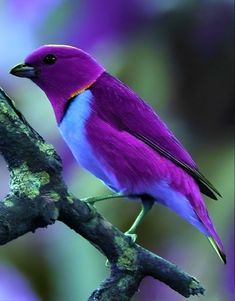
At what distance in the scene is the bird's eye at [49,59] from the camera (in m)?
0.80

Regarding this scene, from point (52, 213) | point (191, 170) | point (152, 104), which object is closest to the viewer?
point (52, 213)

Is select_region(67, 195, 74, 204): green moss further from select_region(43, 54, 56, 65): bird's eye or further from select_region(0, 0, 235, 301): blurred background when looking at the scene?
select_region(0, 0, 235, 301): blurred background

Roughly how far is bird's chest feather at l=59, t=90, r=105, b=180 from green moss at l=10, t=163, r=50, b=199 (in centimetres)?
11

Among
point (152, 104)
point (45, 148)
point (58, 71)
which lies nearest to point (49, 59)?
point (58, 71)

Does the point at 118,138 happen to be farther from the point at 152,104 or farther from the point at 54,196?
the point at 152,104

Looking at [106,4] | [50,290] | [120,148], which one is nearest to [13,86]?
[106,4]

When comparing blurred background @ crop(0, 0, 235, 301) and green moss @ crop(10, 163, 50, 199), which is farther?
blurred background @ crop(0, 0, 235, 301)

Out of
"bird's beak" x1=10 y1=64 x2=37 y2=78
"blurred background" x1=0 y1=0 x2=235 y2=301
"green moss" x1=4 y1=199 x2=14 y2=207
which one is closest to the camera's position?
"green moss" x1=4 y1=199 x2=14 y2=207

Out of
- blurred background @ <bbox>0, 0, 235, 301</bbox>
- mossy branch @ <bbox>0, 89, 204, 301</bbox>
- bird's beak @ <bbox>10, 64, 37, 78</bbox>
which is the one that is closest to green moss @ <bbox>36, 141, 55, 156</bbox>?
mossy branch @ <bbox>0, 89, 204, 301</bbox>

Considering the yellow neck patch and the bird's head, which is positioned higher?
the bird's head

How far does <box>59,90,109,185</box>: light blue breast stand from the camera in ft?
2.63

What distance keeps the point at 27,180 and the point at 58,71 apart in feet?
0.52

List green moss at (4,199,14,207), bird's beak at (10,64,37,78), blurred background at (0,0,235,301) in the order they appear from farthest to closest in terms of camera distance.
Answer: blurred background at (0,0,235,301) < bird's beak at (10,64,37,78) < green moss at (4,199,14,207)

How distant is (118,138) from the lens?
81cm
